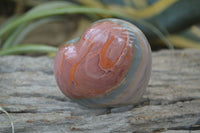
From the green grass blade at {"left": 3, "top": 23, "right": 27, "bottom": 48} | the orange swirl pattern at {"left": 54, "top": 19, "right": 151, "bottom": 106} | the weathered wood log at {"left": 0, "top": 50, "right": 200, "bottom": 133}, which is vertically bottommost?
the weathered wood log at {"left": 0, "top": 50, "right": 200, "bottom": 133}

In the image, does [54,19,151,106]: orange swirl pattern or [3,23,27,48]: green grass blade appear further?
[3,23,27,48]: green grass blade

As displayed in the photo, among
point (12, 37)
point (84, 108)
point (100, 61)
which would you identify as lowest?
point (84, 108)

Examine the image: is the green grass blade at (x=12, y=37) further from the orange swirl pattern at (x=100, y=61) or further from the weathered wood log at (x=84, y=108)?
the orange swirl pattern at (x=100, y=61)

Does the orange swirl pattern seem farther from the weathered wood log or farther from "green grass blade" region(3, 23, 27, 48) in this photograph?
"green grass blade" region(3, 23, 27, 48)

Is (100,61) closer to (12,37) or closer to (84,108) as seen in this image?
(84,108)

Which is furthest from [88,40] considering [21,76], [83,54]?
[21,76]

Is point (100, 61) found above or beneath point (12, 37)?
beneath

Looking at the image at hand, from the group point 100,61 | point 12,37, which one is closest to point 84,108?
point 100,61

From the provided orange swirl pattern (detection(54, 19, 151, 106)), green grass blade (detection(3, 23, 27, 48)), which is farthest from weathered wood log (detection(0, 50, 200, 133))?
green grass blade (detection(3, 23, 27, 48))

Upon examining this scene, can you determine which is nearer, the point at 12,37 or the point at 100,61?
the point at 100,61

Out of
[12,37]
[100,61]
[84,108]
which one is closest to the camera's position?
[100,61]

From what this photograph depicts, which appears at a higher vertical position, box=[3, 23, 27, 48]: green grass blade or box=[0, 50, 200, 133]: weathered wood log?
box=[3, 23, 27, 48]: green grass blade
